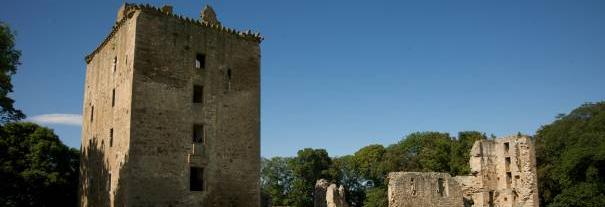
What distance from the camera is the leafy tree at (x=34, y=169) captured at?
24125 millimetres

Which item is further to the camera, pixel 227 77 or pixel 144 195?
pixel 227 77

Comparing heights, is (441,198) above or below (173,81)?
below

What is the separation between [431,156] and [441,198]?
2113 centimetres

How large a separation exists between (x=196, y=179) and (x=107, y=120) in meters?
4.34

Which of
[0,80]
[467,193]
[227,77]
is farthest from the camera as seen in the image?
[467,193]

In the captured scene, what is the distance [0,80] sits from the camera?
1587 cm

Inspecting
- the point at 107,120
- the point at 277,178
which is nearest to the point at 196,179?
the point at 107,120

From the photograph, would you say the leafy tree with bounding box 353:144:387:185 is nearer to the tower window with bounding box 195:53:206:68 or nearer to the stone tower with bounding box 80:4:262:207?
the stone tower with bounding box 80:4:262:207

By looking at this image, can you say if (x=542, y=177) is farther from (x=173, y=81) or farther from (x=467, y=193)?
(x=173, y=81)

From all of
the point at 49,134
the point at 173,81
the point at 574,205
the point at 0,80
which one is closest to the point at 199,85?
the point at 173,81

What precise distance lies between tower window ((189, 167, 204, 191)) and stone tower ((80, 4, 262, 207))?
4 cm

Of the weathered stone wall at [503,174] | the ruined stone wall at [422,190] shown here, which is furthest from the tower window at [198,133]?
the weathered stone wall at [503,174]

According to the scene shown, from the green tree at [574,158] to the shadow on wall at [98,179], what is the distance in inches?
1084

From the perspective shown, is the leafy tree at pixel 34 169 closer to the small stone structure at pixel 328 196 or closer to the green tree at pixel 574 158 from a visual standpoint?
the small stone structure at pixel 328 196
